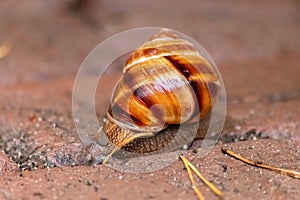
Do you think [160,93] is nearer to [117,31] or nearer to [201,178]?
[201,178]

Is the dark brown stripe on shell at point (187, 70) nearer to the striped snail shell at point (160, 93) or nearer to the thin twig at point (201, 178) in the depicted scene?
the striped snail shell at point (160, 93)

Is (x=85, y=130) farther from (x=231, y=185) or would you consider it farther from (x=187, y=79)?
(x=231, y=185)

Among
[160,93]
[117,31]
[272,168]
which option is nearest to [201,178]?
[272,168]

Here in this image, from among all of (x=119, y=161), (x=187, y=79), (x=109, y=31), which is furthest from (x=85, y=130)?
(x=109, y=31)

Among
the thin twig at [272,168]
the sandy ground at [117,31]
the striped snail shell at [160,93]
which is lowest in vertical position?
the sandy ground at [117,31]

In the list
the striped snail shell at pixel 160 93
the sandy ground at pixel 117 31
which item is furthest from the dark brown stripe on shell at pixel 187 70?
the sandy ground at pixel 117 31

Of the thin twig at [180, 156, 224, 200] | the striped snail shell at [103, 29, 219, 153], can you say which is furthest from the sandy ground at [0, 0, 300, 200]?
the striped snail shell at [103, 29, 219, 153]
